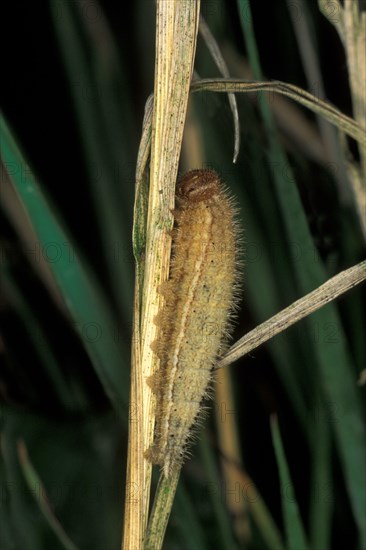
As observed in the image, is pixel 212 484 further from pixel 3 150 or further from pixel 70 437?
pixel 3 150

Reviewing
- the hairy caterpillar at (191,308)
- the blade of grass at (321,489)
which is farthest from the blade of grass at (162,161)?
the blade of grass at (321,489)

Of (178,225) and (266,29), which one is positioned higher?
(266,29)

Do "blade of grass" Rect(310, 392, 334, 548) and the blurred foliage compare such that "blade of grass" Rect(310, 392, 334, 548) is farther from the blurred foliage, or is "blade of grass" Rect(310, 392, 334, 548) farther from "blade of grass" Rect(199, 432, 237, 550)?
"blade of grass" Rect(199, 432, 237, 550)

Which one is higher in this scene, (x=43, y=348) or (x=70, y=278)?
(x=43, y=348)

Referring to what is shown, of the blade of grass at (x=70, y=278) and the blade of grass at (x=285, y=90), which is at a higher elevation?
the blade of grass at (x=285, y=90)

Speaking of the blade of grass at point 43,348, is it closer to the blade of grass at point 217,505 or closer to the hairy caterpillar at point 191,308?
the blade of grass at point 217,505

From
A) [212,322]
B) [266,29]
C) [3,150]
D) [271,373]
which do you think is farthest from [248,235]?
[3,150]

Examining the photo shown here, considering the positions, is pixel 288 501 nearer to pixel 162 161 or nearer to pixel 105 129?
pixel 162 161

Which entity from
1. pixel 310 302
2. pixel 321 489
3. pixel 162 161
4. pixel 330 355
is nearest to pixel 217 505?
pixel 321 489
